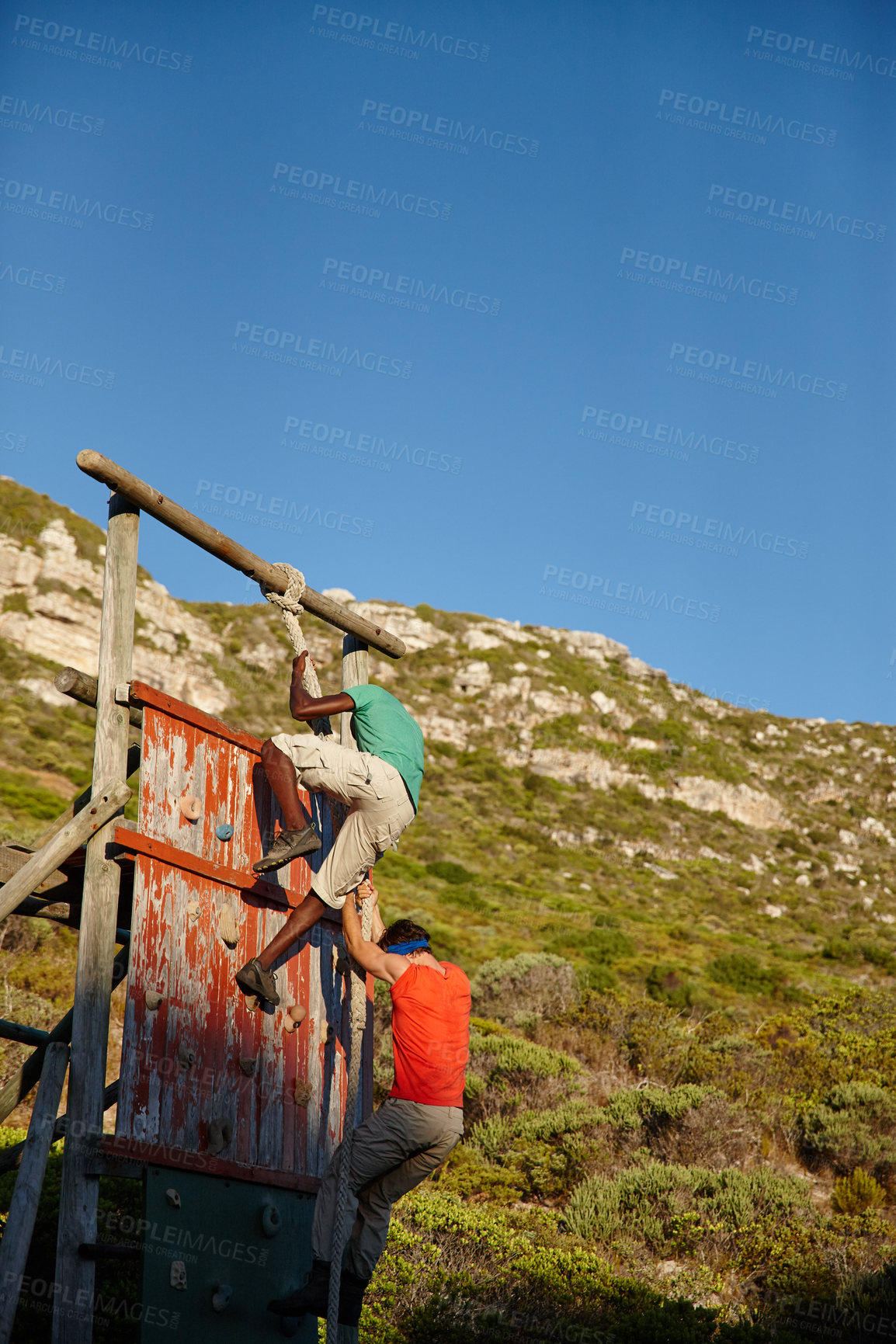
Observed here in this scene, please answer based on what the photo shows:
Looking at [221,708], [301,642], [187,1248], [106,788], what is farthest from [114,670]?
[221,708]

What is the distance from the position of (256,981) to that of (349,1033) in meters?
1.09

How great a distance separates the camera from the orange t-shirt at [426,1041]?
464cm

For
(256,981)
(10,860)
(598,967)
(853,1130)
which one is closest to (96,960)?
(256,981)

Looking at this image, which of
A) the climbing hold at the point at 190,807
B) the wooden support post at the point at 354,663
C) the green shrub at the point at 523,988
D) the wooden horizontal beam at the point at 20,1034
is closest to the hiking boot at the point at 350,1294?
the wooden horizontal beam at the point at 20,1034

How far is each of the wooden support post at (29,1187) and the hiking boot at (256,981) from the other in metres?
0.85

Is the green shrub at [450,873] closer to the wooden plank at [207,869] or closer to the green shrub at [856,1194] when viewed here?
the green shrub at [856,1194]

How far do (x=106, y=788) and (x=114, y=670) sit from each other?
572 mm

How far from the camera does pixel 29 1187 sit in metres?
4.16

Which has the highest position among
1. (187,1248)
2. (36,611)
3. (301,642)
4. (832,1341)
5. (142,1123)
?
(36,611)

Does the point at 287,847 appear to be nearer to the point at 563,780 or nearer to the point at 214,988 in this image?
the point at 214,988

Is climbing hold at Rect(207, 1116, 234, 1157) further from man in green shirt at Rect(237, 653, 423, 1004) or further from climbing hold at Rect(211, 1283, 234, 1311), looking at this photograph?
man in green shirt at Rect(237, 653, 423, 1004)

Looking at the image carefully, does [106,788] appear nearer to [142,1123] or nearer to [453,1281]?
[142,1123]

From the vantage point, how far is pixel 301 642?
5371mm

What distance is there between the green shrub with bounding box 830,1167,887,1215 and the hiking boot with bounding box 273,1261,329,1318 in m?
8.26
